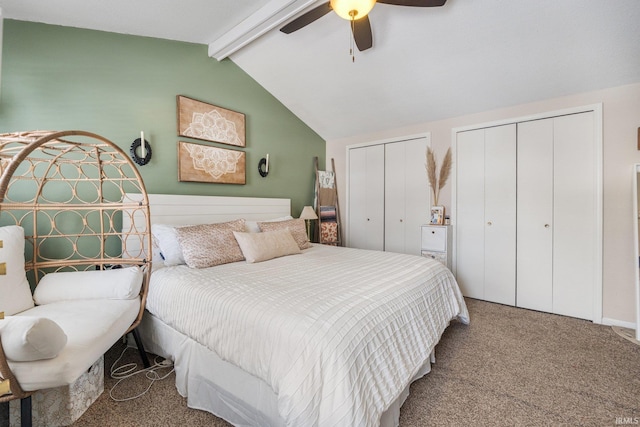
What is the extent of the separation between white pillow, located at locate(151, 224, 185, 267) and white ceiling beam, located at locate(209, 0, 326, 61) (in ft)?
6.33

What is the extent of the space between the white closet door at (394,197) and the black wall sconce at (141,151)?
298cm

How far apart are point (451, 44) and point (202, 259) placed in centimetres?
284

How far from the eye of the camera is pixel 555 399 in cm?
159

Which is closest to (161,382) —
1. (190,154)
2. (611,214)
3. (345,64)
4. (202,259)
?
(202,259)

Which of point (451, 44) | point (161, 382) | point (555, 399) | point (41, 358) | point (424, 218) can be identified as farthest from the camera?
point (424, 218)

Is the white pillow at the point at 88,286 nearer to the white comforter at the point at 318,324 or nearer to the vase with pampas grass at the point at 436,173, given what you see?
the white comforter at the point at 318,324

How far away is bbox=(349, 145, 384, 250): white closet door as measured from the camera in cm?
411

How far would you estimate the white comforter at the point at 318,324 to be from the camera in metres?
1.04

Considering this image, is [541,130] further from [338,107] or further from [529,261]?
[338,107]

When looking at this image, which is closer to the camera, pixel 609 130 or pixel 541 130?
pixel 609 130

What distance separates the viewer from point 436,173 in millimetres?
3562

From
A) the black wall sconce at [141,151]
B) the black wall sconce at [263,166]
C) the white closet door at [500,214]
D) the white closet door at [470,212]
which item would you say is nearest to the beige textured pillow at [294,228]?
the black wall sconce at [263,166]

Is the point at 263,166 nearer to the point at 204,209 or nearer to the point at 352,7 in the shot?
the point at 204,209

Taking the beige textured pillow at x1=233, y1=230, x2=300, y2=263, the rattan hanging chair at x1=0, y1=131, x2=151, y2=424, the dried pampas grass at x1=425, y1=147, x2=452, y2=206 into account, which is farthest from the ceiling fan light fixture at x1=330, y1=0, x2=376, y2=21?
the dried pampas grass at x1=425, y1=147, x2=452, y2=206
